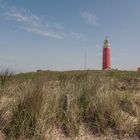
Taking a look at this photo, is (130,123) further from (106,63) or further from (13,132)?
(106,63)

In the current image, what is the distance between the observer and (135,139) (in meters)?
5.83

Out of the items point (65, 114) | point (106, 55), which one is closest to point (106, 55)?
point (106, 55)

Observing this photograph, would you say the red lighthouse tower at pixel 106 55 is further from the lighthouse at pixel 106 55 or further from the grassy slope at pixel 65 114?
the grassy slope at pixel 65 114

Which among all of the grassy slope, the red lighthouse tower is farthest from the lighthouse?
the grassy slope

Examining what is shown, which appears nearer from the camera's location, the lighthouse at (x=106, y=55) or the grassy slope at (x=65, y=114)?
the grassy slope at (x=65, y=114)

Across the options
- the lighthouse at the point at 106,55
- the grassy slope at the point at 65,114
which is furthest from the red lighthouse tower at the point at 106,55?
the grassy slope at the point at 65,114

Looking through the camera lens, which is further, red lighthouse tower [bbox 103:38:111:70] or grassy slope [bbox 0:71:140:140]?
red lighthouse tower [bbox 103:38:111:70]

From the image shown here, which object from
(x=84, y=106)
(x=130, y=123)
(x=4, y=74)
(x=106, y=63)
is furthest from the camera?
(x=106, y=63)

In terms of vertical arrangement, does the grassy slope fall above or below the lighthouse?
below

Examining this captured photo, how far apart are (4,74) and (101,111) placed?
433 centimetres

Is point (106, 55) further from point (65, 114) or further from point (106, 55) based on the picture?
point (65, 114)

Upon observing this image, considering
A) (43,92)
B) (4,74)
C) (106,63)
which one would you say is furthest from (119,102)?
(106,63)

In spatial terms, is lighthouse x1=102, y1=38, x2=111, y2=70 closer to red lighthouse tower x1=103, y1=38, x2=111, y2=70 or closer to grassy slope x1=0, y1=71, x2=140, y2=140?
red lighthouse tower x1=103, y1=38, x2=111, y2=70

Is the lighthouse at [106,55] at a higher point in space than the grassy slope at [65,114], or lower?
higher
